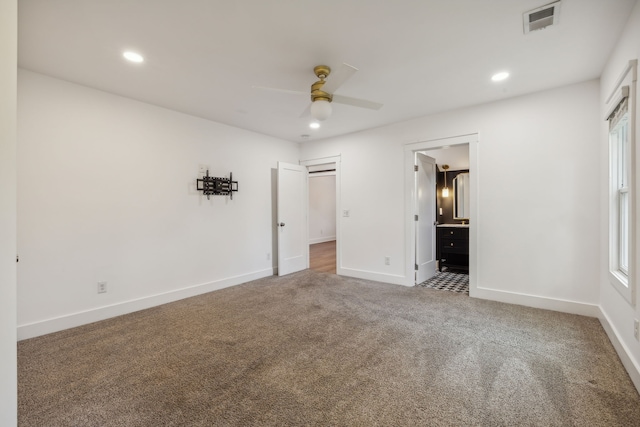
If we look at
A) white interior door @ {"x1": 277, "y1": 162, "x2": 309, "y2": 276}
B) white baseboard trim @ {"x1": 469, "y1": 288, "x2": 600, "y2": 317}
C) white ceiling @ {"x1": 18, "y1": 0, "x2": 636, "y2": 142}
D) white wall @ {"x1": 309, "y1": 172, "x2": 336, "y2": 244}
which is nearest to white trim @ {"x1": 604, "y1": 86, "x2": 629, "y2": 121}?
white ceiling @ {"x1": 18, "y1": 0, "x2": 636, "y2": 142}

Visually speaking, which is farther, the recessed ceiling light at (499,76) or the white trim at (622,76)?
the recessed ceiling light at (499,76)

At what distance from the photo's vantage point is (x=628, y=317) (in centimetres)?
209

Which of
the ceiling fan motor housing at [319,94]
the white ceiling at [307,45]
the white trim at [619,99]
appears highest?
the white ceiling at [307,45]

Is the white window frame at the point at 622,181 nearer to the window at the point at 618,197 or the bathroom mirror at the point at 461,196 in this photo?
the window at the point at 618,197

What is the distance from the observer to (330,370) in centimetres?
212

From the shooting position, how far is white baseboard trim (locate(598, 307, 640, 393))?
1.87 m

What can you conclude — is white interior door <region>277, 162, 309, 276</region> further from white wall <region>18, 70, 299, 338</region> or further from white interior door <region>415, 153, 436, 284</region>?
white interior door <region>415, 153, 436, 284</region>

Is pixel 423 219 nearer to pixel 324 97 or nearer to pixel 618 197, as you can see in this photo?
pixel 618 197

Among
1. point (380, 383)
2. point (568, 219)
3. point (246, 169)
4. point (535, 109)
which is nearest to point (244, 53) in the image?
point (246, 169)

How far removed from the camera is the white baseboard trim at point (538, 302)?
308cm

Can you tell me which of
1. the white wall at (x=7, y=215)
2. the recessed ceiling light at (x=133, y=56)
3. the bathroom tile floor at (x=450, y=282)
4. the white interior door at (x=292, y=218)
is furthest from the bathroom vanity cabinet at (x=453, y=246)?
the white wall at (x=7, y=215)

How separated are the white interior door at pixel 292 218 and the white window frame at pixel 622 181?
4185 mm

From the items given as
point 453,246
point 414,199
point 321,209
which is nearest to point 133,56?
point 414,199

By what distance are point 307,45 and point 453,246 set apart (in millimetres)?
4311
